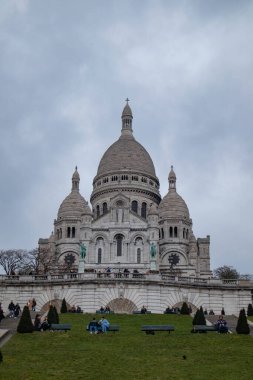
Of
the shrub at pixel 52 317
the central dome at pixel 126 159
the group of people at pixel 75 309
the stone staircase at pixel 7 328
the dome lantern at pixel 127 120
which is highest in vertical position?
the dome lantern at pixel 127 120

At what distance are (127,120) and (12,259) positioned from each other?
1880 inches

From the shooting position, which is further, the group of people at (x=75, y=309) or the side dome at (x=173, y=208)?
the side dome at (x=173, y=208)

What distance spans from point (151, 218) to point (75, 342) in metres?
67.6

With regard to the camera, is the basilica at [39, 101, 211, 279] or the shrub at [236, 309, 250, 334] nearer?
the shrub at [236, 309, 250, 334]

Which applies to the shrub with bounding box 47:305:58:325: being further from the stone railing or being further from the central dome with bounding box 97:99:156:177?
the central dome with bounding box 97:99:156:177

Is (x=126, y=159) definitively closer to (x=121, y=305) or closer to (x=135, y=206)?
(x=135, y=206)

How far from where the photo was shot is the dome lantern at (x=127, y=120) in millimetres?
128250

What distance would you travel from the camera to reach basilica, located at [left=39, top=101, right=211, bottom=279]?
9519 centimetres

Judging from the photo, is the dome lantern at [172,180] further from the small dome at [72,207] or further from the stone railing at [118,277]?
the stone railing at [118,277]

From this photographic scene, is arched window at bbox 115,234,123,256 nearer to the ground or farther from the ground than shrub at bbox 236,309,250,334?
farther from the ground

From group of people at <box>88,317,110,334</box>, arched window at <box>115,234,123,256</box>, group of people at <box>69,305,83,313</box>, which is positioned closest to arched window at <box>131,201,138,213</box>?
arched window at <box>115,234,123,256</box>

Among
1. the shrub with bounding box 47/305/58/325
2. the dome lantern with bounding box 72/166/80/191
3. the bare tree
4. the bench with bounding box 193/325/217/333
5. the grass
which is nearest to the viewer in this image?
the grass

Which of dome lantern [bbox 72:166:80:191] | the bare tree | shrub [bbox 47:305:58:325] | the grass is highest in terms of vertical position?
dome lantern [bbox 72:166:80:191]

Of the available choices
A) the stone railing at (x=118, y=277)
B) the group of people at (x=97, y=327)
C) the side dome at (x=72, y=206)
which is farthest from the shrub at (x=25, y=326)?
the side dome at (x=72, y=206)
